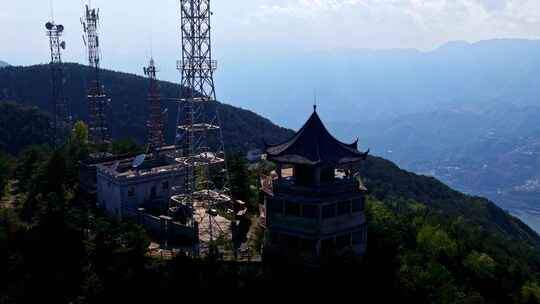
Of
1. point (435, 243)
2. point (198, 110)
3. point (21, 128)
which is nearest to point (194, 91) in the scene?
point (198, 110)

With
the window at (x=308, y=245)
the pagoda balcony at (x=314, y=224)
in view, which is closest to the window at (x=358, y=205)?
the pagoda balcony at (x=314, y=224)

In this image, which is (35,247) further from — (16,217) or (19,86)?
(19,86)

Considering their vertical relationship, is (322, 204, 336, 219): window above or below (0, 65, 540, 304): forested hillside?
above

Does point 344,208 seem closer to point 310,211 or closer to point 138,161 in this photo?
point 310,211

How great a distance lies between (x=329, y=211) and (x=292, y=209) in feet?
8.31

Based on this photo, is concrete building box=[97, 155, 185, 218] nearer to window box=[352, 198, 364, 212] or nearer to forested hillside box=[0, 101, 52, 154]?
window box=[352, 198, 364, 212]

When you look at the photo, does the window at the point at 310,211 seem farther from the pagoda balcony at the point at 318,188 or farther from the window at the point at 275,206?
the window at the point at 275,206

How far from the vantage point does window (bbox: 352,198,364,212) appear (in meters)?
38.0

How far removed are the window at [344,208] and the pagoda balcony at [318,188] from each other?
33.5 inches

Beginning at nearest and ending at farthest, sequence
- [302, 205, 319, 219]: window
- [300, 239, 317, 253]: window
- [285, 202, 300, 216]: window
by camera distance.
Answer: [302, 205, 319, 219]: window < [300, 239, 317, 253]: window < [285, 202, 300, 216]: window

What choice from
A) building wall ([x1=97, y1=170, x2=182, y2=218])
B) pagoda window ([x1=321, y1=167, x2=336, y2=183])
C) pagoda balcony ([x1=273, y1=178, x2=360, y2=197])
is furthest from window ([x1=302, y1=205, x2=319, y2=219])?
building wall ([x1=97, y1=170, x2=182, y2=218])

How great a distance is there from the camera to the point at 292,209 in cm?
3709

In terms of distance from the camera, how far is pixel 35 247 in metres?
37.0

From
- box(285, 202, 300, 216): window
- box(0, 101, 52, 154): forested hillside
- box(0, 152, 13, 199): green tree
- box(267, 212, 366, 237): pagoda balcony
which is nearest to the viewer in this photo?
box(267, 212, 366, 237): pagoda balcony
